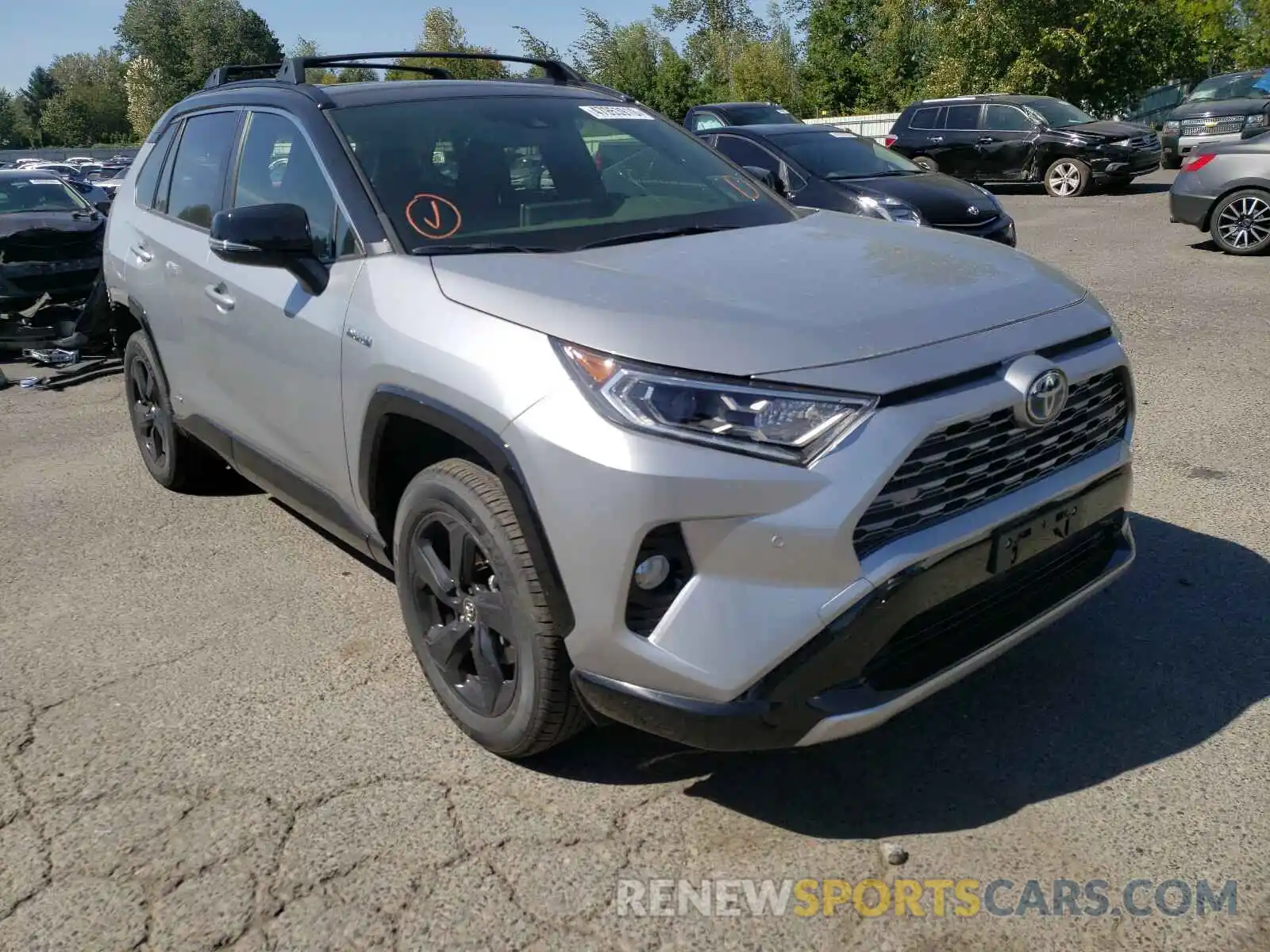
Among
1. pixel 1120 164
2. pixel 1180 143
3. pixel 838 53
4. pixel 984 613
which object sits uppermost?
pixel 984 613

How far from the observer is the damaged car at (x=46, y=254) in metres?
9.42

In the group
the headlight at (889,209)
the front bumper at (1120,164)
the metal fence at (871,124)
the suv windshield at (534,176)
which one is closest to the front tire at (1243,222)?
the headlight at (889,209)

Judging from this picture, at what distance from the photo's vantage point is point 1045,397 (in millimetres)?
2666

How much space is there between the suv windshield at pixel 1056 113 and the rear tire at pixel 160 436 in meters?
15.3

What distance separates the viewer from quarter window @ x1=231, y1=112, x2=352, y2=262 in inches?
135

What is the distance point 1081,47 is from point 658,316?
26.4m

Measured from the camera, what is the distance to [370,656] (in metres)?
3.74

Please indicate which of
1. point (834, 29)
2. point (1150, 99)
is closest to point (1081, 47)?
point (1150, 99)

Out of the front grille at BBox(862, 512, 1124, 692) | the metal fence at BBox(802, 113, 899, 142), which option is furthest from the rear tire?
the metal fence at BBox(802, 113, 899, 142)

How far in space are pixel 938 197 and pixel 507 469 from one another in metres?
8.90

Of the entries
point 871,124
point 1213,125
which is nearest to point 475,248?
point 1213,125

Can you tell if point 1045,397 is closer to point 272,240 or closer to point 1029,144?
point 272,240

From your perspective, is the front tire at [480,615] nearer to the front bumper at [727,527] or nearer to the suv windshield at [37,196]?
the front bumper at [727,527]

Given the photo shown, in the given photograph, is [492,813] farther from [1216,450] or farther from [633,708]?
[1216,450]
